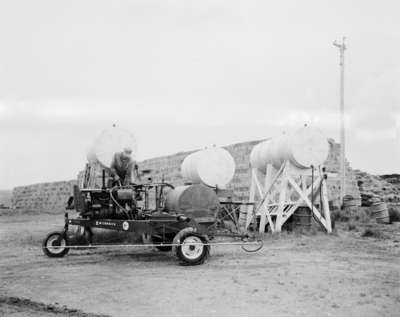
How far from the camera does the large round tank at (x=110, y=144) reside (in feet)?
38.1

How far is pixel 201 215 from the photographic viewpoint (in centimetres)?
909

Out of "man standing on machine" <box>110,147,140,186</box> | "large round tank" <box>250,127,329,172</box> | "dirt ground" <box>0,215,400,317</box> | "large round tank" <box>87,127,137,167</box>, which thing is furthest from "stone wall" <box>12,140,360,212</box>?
"dirt ground" <box>0,215,400,317</box>

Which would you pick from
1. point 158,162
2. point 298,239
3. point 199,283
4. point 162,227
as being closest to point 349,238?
point 298,239

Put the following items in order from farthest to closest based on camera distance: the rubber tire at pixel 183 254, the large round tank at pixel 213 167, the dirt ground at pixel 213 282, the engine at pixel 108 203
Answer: the large round tank at pixel 213 167 → the engine at pixel 108 203 → the rubber tire at pixel 183 254 → the dirt ground at pixel 213 282

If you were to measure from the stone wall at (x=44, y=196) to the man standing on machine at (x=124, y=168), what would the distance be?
811 inches

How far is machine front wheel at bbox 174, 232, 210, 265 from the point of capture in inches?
321

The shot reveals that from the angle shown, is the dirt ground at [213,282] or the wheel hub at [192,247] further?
the wheel hub at [192,247]

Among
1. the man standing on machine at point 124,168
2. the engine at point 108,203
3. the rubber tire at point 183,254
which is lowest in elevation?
the rubber tire at point 183,254

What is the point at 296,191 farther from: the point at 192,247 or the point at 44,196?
the point at 44,196

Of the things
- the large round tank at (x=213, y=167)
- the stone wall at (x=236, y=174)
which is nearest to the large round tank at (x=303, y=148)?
the large round tank at (x=213, y=167)

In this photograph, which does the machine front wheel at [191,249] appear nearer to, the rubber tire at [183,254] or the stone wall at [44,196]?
the rubber tire at [183,254]

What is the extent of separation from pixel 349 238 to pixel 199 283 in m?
5.94

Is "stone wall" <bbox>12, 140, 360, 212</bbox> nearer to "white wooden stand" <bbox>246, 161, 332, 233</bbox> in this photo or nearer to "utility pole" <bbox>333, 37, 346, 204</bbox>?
"utility pole" <bbox>333, 37, 346, 204</bbox>

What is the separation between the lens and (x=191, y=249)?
8320mm
